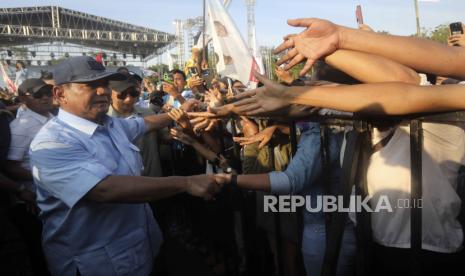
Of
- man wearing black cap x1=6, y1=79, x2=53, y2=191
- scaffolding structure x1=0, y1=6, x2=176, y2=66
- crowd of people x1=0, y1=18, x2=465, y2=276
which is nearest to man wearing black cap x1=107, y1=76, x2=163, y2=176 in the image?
crowd of people x1=0, y1=18, x2=465, y2=276

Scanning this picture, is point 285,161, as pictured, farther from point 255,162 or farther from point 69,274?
point 69,274

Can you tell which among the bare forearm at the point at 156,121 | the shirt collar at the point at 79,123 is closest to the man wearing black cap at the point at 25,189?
the bare forearm at the point at 156,121

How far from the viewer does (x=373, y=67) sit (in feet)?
4.58

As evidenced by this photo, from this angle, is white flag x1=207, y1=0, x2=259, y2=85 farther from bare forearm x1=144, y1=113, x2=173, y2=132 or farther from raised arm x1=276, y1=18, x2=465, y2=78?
raised arm x1=276, y1=18, x2=465, y2=78

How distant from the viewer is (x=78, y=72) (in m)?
2.24

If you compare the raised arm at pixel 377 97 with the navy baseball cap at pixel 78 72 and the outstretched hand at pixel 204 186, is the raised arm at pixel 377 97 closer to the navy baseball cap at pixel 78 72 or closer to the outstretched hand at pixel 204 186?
the outstretched hand at pixel 204 186

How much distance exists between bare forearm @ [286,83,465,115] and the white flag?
10.7 feet

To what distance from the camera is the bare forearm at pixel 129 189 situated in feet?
6.37

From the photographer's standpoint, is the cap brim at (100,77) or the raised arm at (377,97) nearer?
the raised arm at (377,97)

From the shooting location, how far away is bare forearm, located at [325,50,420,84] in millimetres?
1389

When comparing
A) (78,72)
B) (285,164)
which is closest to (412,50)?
(285,164)

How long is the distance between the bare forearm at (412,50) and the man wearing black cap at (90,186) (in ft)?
3.67

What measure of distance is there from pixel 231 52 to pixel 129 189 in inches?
121

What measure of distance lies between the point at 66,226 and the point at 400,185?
1.80 metres
